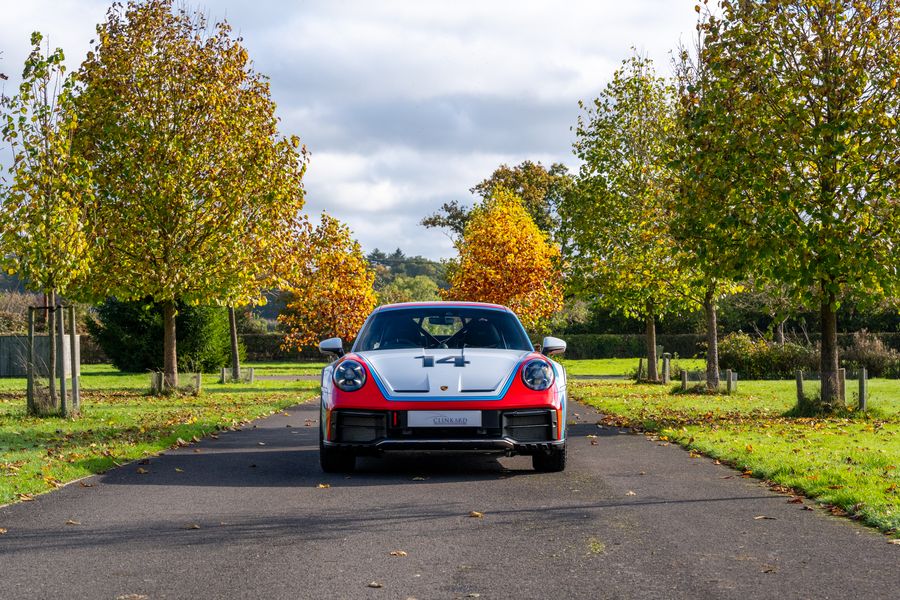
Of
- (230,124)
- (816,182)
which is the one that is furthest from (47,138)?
(816,182)

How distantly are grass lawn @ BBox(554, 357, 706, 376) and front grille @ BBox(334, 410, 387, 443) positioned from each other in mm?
28128

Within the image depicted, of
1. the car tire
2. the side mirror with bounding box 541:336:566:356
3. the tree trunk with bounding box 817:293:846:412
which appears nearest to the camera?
the car tire

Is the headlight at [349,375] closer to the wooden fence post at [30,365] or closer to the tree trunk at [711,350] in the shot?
the wooden fence post at [30,365]

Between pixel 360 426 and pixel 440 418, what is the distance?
28.8 inches

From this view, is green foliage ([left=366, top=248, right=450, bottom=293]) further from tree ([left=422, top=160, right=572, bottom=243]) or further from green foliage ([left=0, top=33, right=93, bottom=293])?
green foliage ([left=0, top=33, right=93, bottom=293])

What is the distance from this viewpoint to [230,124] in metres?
22.0

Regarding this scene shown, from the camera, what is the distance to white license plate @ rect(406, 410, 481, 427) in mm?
8828

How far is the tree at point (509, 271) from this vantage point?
37688 millimetres

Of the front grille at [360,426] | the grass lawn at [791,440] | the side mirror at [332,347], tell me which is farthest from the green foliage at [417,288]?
the front grille at [360,426]

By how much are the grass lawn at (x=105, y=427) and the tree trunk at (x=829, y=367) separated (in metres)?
9.39

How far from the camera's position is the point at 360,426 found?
900cm

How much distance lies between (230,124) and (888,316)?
36.7 metres

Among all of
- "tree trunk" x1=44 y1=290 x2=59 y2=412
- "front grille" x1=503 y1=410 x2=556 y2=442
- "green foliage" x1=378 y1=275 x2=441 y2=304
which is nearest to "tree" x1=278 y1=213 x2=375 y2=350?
"tree trunk" x1=44 y1=290 x2=59 y2=412

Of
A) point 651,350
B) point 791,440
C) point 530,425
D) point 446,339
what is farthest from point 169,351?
point 530,425
